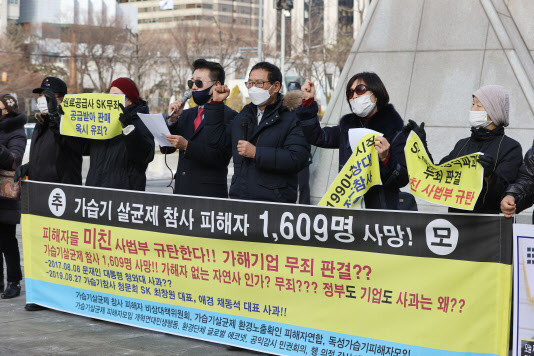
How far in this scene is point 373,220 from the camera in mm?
4922

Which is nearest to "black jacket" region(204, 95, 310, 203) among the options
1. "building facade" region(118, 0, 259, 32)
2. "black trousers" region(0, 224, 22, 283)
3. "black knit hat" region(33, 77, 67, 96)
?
"black knit hat" region(33, 77, 67, 96)

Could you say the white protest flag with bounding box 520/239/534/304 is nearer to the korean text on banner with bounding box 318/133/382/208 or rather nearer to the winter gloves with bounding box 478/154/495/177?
the winter gloves with bounding box 478/154/495/177

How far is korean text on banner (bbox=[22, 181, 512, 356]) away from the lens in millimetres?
4594

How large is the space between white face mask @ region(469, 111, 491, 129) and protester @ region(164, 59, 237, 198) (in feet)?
7.25

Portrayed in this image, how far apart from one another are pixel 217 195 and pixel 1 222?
7.09ft

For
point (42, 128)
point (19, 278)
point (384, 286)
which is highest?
point (42, 128)

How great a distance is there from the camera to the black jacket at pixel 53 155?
7.05 m

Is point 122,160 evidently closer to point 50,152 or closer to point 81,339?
point 50,152

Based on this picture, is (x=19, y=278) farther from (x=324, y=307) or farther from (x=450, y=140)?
(x=450, y=140)

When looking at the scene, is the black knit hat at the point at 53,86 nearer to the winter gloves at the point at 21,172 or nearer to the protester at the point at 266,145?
the winter gloves at the point at 21,172

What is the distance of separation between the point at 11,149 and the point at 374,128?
12.2ft

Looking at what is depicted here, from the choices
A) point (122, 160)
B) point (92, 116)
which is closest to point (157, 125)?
point (122, 160)

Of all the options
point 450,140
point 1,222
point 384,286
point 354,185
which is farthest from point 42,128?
point 450,140

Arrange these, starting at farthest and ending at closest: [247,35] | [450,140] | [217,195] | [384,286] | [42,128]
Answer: [247,35] < [450,140] < [42,128] < [217,195] < [384,286]
